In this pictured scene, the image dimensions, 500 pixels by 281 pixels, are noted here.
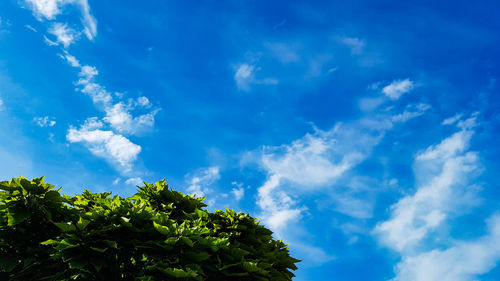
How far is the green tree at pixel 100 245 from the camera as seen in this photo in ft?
22.0

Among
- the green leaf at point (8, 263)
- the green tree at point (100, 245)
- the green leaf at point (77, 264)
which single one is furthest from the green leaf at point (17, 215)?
the green leaf at point (77, 264)

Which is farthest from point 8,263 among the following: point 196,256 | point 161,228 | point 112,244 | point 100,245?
point 196,256

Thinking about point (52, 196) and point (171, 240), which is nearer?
point (171, 240)

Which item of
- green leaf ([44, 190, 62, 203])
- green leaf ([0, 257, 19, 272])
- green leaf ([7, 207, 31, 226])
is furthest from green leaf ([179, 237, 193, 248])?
green leaf ([0, 257, 19, 272])

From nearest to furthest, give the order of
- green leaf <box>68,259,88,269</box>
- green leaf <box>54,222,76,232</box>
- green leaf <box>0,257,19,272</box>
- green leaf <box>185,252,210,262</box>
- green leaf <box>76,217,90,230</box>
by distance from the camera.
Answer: green leaf <box>68,259,88,269</box>, green leaf <box>54,222,76,232</box>, green leaf <box>76,217,90,230</box>, green leaf <box>0,257,19,272</box>, green leaf <box>185,252,210,262</box>

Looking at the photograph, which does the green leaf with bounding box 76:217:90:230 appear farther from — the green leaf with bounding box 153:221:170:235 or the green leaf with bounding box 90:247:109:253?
the green leaf with bounding box 153:221:170:235

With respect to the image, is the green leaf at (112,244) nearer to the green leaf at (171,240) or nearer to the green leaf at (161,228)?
the green leaf at (161,228)

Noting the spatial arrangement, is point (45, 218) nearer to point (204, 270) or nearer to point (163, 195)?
point (163, 195)

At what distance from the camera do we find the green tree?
22.0 ft

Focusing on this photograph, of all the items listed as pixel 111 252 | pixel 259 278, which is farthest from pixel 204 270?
pixel 111 252

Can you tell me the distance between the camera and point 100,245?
22.3 feet

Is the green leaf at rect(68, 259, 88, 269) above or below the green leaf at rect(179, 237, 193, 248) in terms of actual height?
below

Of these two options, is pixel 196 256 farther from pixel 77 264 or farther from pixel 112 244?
pixel 77 264

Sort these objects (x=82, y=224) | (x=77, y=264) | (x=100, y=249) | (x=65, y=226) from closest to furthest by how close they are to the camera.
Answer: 1. (x=77, y=264)
2. (x=100, y=249)
3. (x=65, y=226)
4. (x=82, y=224)
